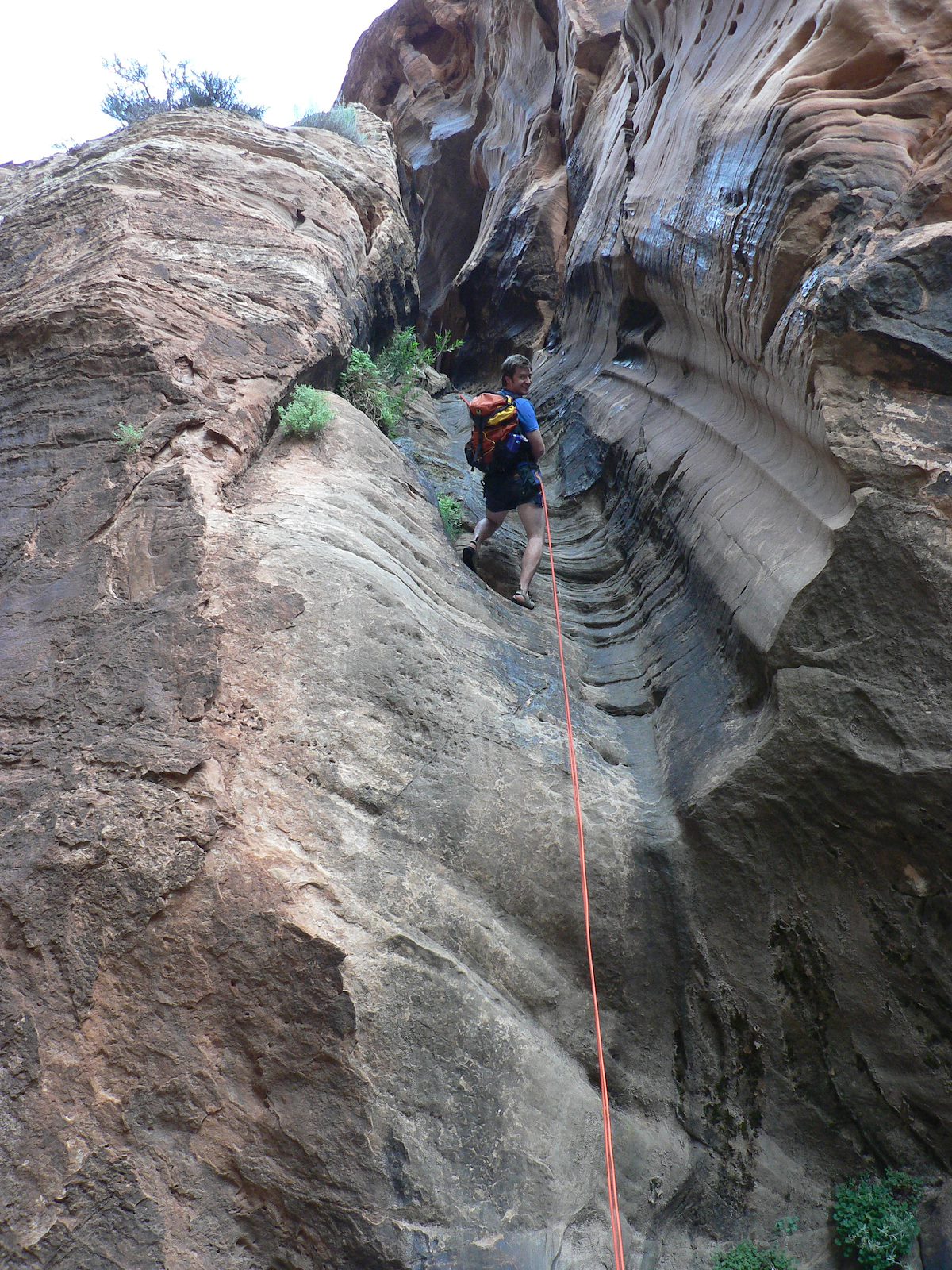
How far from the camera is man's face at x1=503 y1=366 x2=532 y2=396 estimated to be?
7.41 meters

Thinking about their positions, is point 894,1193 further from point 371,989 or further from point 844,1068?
point 371,989

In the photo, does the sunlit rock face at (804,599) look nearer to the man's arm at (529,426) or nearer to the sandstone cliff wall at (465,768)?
the sandstone cliff wall at (465,768)

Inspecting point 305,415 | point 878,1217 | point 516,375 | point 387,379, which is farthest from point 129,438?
point 387,379

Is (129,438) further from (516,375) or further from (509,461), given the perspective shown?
(516,375)

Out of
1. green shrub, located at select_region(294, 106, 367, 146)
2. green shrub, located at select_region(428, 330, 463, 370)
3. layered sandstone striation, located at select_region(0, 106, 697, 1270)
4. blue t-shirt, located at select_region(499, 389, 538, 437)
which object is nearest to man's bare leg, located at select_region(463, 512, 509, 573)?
blue t-shirt, located at select_region(499, 389, 538, 437)

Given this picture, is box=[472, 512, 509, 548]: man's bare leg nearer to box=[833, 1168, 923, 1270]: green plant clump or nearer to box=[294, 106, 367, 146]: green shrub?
box=[833, 1168, 923, 1270]: green plant clump

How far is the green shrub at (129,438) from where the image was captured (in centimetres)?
478

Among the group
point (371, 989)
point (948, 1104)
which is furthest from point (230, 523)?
point (948, 1104)

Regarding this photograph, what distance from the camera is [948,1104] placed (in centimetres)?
380

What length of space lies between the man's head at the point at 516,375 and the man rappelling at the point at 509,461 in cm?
1

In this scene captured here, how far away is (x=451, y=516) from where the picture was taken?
762cm

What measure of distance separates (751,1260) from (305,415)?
5562mm

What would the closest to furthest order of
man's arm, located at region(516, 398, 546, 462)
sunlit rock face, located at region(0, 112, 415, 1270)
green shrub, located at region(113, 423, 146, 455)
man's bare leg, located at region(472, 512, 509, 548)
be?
sunlit rock face, located at region(0, 112, 415, 1270) → green shrub, located at region(113, 423, 146, 455) → man's arm, located at region(516, 398, 546, 462) → man's bare leg, located at region(472, 512, 509, 548)

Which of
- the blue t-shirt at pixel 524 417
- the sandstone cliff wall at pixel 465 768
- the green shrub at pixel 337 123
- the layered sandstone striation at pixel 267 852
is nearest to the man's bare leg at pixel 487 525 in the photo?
the sandstone cliff wall at pixel 465 768
